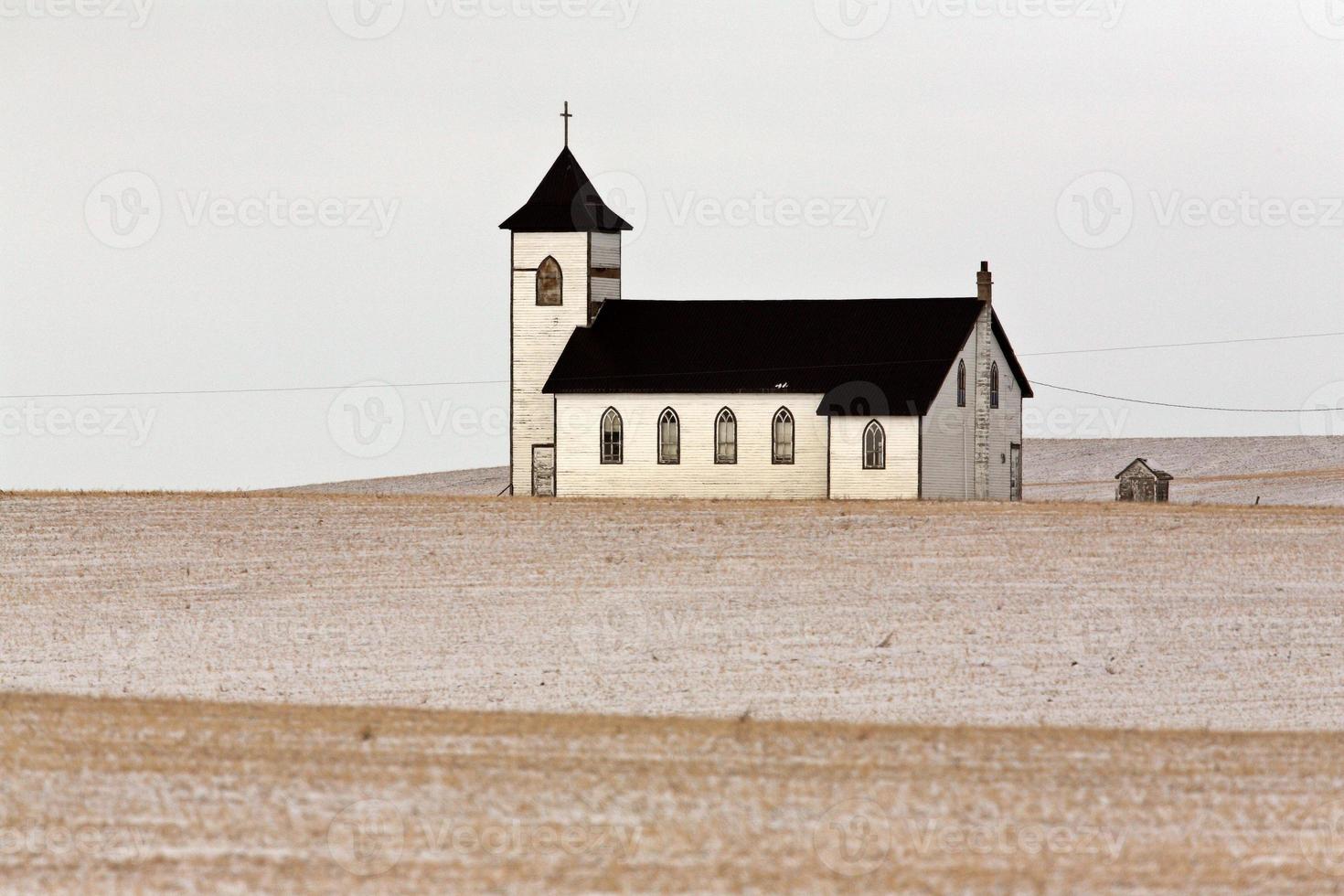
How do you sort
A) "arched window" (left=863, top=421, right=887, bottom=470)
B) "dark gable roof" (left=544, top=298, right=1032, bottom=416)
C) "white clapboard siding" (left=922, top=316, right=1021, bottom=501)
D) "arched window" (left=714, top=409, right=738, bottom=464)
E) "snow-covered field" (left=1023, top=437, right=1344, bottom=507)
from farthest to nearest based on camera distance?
"snow-covered field" (left=1023, top=437, right=1344, bottom=507) < "arched window" (left=714, top=409, right=738, bottom=464) < "dark gable roof" (left=544, top=298, right=1032, bottom=416) < "white clapboard siding" (left=922, top=316, right=1021, bottom=501) < "arched window" (left=863, top=421, right=887, bottom=470)

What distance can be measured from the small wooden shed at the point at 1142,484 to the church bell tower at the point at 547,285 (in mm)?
14664

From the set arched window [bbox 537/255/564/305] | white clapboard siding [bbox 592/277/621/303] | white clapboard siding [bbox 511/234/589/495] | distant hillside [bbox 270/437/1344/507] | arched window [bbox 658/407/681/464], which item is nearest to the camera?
arched window [bbox 658/407/681/464]

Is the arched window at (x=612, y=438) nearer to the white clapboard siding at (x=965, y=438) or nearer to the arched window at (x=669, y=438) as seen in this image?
the arched window at (x=669, y=438)

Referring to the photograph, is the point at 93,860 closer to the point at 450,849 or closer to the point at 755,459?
the point at 450,849

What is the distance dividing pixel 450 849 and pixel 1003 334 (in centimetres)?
4227

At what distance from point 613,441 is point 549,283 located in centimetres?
541

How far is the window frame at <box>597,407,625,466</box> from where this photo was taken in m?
51.2

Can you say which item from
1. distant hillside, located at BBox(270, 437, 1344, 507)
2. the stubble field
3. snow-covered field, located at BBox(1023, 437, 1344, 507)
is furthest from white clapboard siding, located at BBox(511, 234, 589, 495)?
snow-covered field, located at BBox(1023, 437, 1344, 507)

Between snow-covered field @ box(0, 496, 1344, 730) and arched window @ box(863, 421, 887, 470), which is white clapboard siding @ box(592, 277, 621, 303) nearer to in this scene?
arched window @ box(863, 421, 887, 470)

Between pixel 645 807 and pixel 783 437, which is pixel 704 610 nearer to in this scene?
pixel 645 807

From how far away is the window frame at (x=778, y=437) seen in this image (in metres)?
49.5

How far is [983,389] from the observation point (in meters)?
51.4

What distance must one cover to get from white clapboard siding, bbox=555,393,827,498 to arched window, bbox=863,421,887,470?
49.9 inches

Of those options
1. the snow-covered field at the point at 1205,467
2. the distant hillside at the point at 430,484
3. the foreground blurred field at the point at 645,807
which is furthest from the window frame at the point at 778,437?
the foreground blurred field at the point at 645,807
